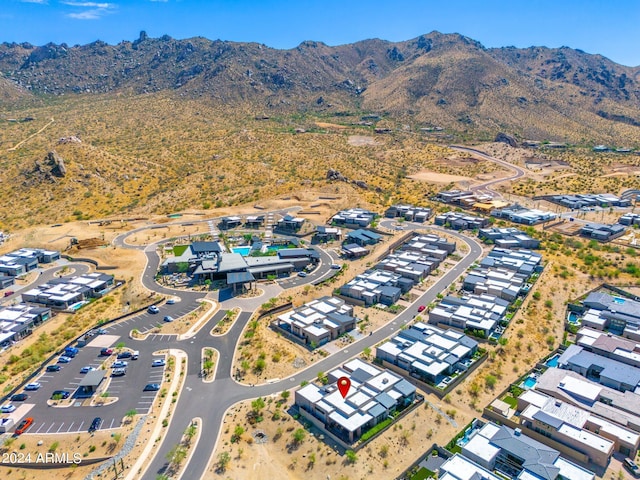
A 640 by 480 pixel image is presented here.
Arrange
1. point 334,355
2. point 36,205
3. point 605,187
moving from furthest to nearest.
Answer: point 605,187 → point 36,205 → point 334,355

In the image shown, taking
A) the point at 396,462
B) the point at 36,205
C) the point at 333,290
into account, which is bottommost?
the point at 396,462

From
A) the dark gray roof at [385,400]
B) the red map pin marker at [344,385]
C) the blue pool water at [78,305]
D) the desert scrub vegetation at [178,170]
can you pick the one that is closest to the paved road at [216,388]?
the red map pin marker at [344,385]

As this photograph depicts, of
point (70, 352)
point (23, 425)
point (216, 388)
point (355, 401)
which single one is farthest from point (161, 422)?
point (70, 352)

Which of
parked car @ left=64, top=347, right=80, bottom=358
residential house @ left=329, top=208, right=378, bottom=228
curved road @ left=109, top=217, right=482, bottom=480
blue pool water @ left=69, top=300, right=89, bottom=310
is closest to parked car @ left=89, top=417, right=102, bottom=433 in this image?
curved road @ left=109, top=217, right=482, bottom=480

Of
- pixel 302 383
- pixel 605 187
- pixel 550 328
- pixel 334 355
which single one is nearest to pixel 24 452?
pixel 302 383

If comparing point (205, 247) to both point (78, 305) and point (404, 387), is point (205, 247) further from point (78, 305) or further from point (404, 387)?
point (404, 387)

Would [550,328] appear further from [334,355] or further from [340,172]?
[340,172]
